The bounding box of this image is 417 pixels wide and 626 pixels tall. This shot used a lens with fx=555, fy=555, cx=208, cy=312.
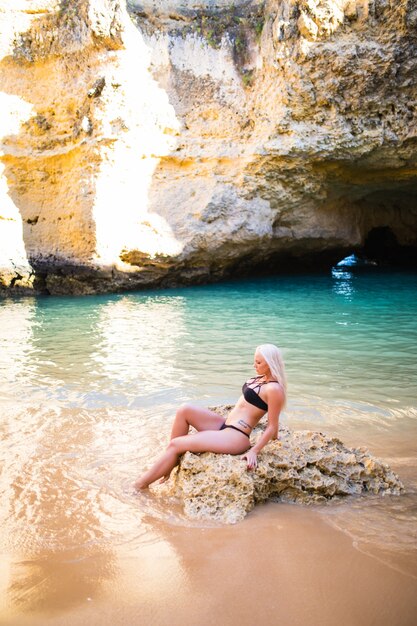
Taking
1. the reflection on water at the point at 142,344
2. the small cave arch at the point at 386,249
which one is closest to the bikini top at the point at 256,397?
the reflection on water at the point at 142,344

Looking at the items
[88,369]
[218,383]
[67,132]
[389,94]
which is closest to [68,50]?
[67,132]

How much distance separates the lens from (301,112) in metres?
14.1

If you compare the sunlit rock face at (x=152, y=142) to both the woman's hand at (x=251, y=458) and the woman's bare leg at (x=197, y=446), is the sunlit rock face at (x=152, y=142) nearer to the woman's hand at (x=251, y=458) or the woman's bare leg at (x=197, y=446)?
the woman's bare leg at (x=197, y=446)

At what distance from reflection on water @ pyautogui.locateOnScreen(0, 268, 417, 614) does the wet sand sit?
0.07 ft

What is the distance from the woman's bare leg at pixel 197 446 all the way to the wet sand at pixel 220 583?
1.96ft

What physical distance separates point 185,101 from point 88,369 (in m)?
10.5

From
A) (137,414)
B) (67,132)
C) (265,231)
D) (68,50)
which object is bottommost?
(137,414)

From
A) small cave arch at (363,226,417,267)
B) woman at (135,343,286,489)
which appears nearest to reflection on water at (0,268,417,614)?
woman at (135,343,286,489)

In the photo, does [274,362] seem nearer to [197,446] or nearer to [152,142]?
[197,446]

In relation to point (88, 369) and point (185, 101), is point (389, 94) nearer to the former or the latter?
point (185, 101)

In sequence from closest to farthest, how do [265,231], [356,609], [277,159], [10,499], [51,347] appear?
[356,609] → [10,499] → [51,347] → [277,159] → [265,231]

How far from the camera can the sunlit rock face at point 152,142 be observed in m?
14.5

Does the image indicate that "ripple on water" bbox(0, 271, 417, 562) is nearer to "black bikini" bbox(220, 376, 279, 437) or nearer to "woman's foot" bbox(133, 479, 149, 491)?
"woman's foot" bbox(133, 479, 149, 491)

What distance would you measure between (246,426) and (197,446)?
37 cm
